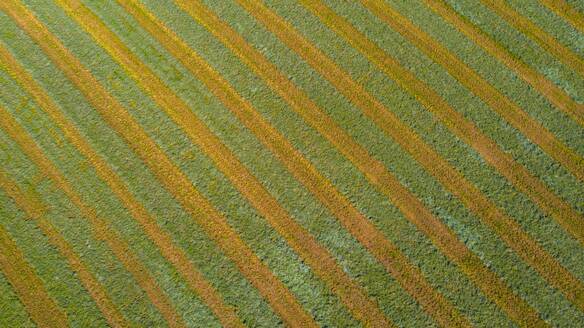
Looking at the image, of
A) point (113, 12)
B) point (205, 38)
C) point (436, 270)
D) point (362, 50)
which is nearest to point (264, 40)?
point (205, 38)

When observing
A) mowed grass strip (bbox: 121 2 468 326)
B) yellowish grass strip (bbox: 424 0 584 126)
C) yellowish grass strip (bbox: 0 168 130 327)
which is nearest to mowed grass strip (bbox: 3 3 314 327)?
mowed grass strip (bbox: 121 2 468 326)

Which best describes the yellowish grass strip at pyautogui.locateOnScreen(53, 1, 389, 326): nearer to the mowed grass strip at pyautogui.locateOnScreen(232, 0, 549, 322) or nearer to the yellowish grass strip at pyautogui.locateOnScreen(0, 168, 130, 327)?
the mowed grass strip at pyautogui.locateOnScreen(232, 0, 549, 322)

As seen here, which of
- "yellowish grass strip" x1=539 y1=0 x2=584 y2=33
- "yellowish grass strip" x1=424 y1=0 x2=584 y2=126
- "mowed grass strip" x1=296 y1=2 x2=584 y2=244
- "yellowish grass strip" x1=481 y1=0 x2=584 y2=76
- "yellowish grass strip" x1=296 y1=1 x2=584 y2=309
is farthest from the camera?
"yellowish grass strip" x1=539 y1=0 x2=584 y2=33

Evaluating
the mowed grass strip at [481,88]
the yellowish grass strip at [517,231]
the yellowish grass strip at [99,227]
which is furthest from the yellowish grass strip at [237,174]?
the mowed grass strip at [481,88]

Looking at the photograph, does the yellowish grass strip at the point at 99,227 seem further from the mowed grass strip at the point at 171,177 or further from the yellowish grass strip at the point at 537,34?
the yellowish grass strip at the point at 537,34

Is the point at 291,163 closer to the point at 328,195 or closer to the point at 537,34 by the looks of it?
the point at 328,195

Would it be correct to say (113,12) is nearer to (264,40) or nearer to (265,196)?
(264,40)
